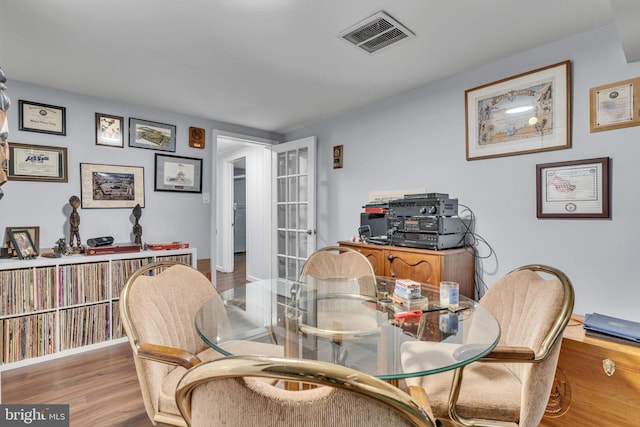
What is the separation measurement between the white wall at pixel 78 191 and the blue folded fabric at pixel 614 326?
3633mm

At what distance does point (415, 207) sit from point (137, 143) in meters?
2.94

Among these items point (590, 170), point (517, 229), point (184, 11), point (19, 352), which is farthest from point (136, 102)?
point (590, 170)

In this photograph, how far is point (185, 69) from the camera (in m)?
2.53

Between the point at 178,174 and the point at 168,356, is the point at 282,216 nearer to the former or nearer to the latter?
the point at 178,174

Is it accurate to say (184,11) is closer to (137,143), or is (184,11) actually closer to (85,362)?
(137,143)

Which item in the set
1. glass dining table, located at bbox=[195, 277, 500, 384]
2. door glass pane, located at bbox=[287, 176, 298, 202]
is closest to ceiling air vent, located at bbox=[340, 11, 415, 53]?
glass dining table, located at bbox=[195, 277, 500, 384]

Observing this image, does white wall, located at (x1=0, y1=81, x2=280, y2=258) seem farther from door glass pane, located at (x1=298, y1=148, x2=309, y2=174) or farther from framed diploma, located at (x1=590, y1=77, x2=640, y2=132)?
framed diploma, located at (x1=590, y1=77, x2=640, y2=132)

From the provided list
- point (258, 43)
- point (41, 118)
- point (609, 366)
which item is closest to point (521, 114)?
point (609, 366)

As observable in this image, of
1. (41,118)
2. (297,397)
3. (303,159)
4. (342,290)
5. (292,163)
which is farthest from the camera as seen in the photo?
(292,163)

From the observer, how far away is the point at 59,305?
8.57 ft

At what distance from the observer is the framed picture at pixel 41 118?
109 inches

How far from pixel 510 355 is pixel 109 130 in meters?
3.76

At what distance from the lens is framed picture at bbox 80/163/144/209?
3.11m

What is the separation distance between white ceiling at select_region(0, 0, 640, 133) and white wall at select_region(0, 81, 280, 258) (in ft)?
0.56
